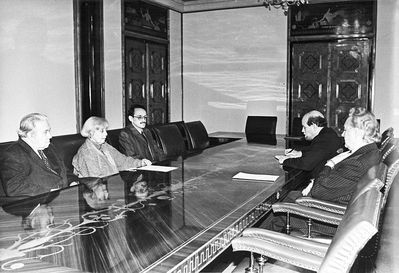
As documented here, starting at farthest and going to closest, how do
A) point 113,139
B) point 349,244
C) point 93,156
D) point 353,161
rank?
1. point 113,139
2. point 93,156
3. point 353,161
4. point 349,244

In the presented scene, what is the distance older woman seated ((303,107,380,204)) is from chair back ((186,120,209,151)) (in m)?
2.40

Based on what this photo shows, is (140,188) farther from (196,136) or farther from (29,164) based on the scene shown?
(196,136)

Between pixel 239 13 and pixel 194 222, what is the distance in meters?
6.98

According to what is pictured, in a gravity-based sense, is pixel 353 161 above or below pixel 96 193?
above

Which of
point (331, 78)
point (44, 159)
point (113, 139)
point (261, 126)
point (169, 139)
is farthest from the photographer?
point (331, 78)

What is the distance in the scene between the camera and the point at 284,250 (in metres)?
1.78

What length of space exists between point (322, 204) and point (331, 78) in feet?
17.9

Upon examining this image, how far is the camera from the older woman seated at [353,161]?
103 inches

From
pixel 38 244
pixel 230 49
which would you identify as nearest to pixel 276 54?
pixel 230 49

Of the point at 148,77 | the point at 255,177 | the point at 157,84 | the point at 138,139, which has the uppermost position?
the point at 148,77

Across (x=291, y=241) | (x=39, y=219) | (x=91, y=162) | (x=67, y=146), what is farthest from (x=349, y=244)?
(x=67, y=146)

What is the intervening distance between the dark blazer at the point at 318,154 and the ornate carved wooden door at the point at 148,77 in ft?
13.7

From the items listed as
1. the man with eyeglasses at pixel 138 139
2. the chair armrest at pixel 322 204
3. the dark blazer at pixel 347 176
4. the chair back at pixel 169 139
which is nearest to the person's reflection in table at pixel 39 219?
the chair armrest at pixel 322 204

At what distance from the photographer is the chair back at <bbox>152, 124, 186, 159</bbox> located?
459 cm
